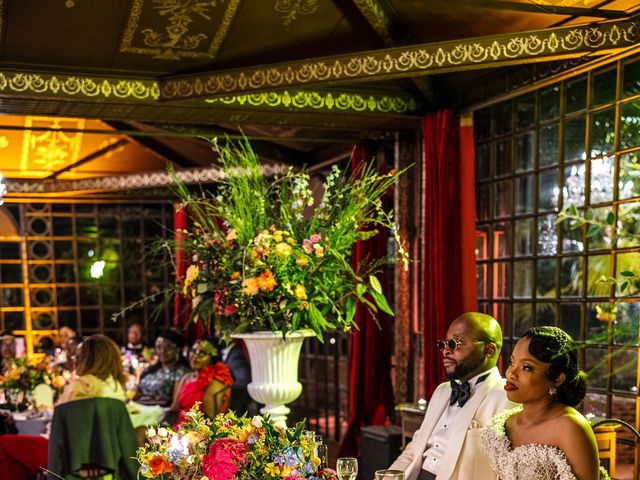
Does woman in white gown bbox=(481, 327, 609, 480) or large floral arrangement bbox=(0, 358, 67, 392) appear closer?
woman in white gown bbox=(481, 327, 609, 480)

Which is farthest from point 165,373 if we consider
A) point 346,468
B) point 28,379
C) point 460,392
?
point 346,468

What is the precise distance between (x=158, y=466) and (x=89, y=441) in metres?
2.40

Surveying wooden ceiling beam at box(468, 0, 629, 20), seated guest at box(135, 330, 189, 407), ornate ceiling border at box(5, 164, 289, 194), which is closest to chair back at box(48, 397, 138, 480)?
seated guest at box(135, 330, 189, 407)

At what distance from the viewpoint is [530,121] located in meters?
5.60

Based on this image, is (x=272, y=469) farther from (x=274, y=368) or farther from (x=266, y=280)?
(x=274, y=368)

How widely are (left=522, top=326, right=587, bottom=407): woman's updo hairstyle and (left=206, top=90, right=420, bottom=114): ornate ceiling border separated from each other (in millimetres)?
3579

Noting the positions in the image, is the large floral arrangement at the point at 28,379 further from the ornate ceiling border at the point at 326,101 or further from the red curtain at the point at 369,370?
the ornate ceiling border at the point at 326,101

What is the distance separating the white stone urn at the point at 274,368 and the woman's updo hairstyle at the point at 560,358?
1.78 meters

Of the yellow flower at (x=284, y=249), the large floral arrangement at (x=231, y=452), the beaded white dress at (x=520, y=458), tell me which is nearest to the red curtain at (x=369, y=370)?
the yellow flower at (x=284, y=249)

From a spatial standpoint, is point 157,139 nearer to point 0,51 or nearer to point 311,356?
point 311,356

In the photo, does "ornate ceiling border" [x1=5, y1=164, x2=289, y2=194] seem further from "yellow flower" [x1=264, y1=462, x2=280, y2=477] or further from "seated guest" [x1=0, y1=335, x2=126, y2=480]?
"yellow flower" [x1=264, y1=462, x2=280, y2=477]

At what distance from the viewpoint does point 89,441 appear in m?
4.72

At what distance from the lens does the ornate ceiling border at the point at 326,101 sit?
600cm

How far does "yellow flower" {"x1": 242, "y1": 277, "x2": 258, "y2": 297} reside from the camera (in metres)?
4.21
